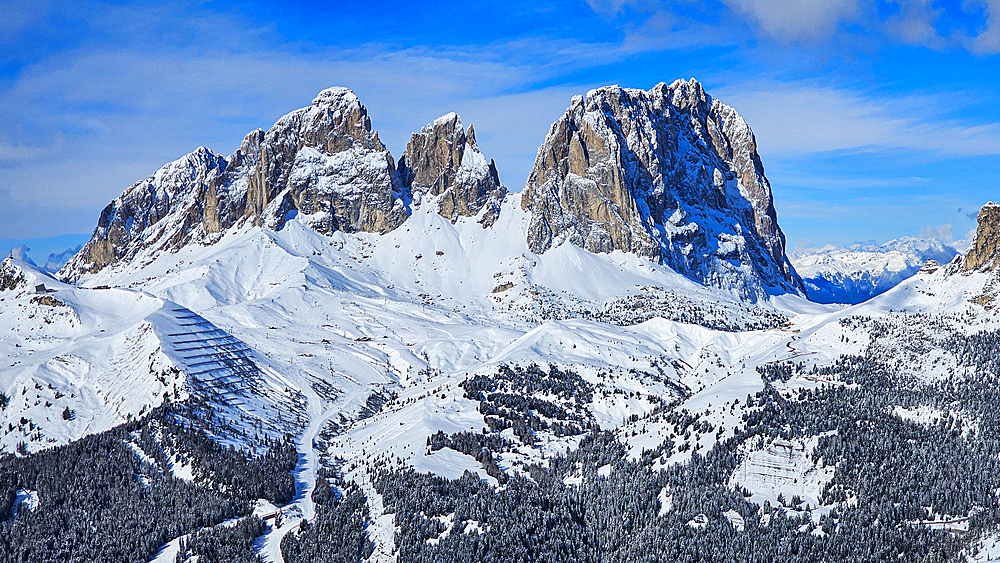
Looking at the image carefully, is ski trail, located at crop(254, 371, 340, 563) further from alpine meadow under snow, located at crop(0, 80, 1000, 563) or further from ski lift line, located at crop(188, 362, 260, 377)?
ski lift line, located at crop(188, 362, 260, 377)

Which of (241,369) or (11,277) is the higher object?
(11,277)

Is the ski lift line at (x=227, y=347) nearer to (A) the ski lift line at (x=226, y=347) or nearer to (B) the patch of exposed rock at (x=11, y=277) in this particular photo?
(A) the ski lift line at (x=226, y=347)

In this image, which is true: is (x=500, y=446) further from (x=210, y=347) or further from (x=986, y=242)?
(x=986, y=242)

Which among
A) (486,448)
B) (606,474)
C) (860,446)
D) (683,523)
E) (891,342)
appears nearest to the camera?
(683,523)

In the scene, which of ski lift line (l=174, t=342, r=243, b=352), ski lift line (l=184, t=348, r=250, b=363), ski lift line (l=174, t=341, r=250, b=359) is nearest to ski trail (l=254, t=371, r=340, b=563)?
ski lift line (l=184, t=348, r=250, b=363)

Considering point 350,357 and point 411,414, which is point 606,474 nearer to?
point 411,414

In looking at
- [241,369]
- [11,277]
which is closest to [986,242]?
[241,369]

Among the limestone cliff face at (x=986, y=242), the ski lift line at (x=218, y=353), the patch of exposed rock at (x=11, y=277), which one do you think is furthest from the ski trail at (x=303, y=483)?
the limestone cliff face at (x=986, y=242)

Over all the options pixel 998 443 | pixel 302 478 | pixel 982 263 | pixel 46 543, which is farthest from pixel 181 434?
pixel 982 263
